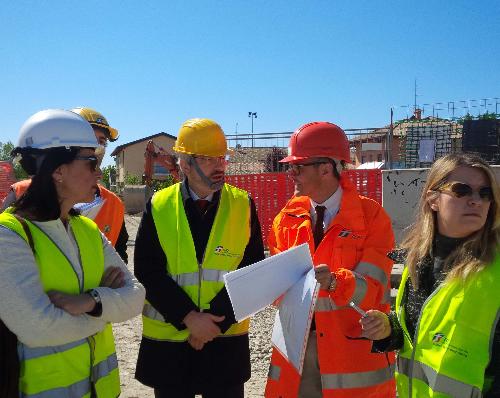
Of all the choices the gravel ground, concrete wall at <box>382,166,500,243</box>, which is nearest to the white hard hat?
the gravel ground

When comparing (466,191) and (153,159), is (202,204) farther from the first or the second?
(153,159)

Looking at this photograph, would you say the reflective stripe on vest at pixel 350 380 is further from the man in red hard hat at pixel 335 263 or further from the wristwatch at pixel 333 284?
the wristwatch at pixel 333 284

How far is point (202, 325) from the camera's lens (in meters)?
2.76

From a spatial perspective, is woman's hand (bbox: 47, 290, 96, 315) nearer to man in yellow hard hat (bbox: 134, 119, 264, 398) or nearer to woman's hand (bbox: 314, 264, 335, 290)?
man in yellow hard hat (bbox: 134, 119, 264, 398)

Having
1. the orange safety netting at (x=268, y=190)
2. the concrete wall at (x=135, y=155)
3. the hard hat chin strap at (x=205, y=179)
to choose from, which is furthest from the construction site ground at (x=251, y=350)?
the concrete wall at (x=135, y=155)

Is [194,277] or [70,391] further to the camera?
[194,277]

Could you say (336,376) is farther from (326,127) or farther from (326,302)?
(326,127)

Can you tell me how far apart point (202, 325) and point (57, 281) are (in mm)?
886

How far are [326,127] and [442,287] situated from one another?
119 centimetres

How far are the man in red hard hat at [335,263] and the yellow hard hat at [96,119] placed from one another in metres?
1.64

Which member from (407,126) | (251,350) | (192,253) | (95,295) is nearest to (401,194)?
(407,126)

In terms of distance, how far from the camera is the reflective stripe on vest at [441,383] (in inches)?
73.5

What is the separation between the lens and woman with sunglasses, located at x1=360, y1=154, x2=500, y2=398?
Answer: 6.18 ft

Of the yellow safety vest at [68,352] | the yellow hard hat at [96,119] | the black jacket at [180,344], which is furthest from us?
the yellow hard hat at [96,119]
